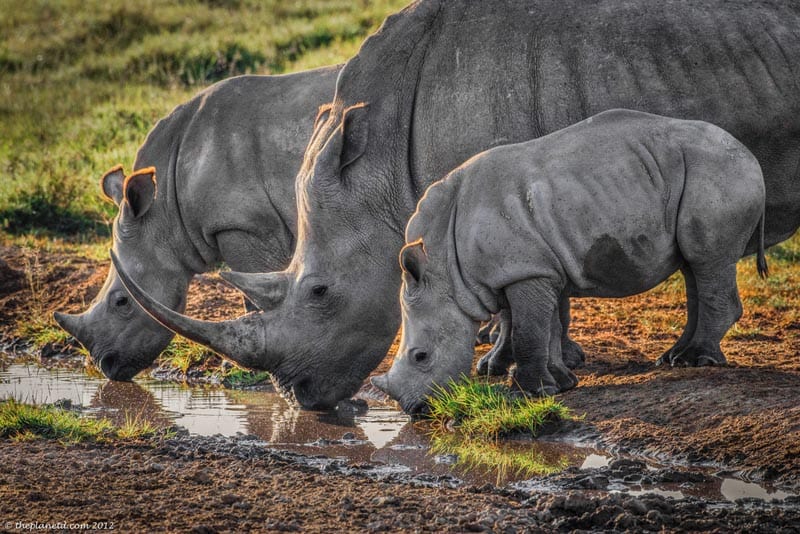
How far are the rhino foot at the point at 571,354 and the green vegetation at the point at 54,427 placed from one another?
99.9 inches

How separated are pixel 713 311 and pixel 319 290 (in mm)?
2124

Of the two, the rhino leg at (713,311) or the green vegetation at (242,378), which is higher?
the rhino leg at (713,311)

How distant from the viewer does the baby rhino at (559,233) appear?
687 centimetres

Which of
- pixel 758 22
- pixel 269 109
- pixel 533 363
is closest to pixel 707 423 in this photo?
pixel 533 363

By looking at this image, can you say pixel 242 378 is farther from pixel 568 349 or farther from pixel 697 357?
pixel 697 357

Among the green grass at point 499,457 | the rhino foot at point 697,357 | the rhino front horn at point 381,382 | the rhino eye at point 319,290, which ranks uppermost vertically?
the rhino eye at point 319,290

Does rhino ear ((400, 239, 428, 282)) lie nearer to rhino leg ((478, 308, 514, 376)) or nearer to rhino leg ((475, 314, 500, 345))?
rhino leg ((478, 308, 514, 376))

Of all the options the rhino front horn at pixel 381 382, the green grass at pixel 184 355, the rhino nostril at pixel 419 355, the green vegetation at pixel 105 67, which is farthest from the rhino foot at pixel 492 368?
the green vegetation at pixel 105 67

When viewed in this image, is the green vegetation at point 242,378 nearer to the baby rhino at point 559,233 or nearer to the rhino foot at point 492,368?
the rhino foot at point 492,368

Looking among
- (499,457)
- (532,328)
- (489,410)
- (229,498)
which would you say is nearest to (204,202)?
(532,328)

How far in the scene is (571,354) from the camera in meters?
8.00

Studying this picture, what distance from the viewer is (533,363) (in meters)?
6.93

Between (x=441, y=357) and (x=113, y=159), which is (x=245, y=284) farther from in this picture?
(x=113, y=159)

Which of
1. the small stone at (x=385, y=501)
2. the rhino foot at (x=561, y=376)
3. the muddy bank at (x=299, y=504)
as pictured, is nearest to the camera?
the muddy bank at (x=299, y=504)
